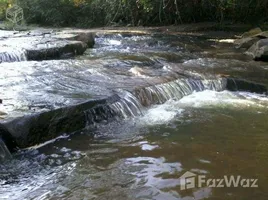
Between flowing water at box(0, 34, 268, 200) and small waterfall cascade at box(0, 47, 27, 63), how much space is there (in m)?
2.63

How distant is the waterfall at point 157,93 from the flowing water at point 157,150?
0.02m

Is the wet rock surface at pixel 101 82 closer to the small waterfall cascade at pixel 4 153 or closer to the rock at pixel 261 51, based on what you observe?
the small waterfall cascade at pixel 4 153

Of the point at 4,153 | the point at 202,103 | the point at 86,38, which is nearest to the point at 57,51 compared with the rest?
the point at 86,38

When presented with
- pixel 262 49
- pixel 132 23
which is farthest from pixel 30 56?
pixel 132 23

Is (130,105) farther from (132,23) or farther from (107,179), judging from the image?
(132,23)

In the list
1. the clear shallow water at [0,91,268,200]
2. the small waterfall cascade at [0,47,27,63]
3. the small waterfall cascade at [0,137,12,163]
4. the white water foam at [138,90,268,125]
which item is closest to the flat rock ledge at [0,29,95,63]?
the small waterfall cascade at [0,47,27,63]

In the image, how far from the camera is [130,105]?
18.3 ft

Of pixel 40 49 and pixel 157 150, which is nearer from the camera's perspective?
pixel 157 150

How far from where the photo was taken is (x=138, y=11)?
58.4 ft

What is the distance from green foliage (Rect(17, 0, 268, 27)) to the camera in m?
15.7

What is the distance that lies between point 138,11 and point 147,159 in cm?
1474

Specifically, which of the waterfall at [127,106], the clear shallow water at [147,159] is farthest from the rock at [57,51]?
the clear shallow water at [147,159]

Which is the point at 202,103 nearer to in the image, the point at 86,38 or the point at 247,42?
the point at 247,42

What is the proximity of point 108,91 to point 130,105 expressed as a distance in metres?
0.44
